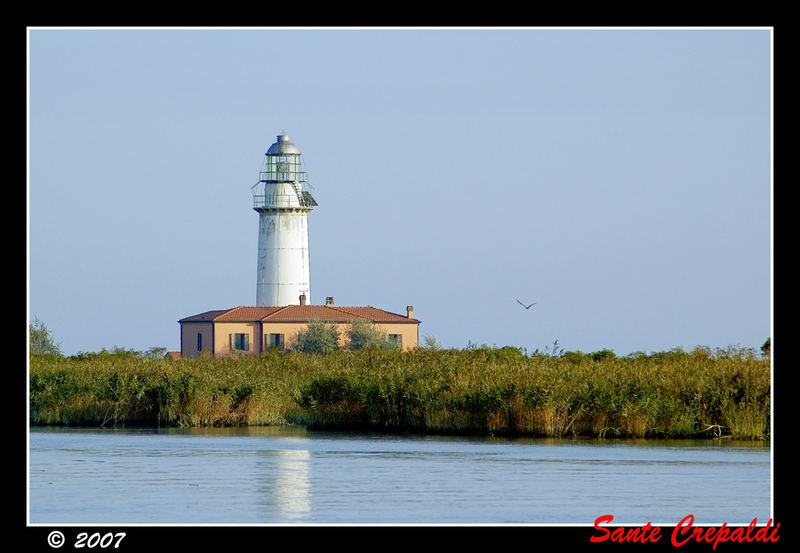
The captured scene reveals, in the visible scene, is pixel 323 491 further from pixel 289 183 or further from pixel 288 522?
pixel 289 183

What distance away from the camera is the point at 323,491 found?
2169 cm

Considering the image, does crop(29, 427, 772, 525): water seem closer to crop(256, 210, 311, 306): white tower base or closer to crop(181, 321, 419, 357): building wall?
crop(181, 321, 419, 357): building wall

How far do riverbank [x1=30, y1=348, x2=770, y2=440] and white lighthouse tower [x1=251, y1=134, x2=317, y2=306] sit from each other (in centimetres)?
3344

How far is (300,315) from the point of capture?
72.0 m

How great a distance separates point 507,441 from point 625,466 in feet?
16.6

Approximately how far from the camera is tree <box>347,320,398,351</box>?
68938mm

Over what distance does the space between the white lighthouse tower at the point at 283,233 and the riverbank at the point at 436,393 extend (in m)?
33.4

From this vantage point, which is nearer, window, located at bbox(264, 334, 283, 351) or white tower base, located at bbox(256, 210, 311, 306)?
window, located at bbox(264, 334, 283, 351)

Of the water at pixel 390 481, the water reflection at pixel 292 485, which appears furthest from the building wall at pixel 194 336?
the water reflection at pixel 292 485

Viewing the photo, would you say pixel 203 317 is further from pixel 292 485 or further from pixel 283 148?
pixel 292 485
